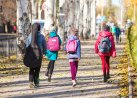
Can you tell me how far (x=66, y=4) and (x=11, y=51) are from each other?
29.4 feet

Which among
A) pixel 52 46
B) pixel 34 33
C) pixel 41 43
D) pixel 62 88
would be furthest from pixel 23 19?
pixel 62 88

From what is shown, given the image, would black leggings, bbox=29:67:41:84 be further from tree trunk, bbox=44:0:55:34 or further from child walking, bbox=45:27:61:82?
tree trunk, bbox=44:0:55:34

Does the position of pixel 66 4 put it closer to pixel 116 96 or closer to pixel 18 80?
pixel 18 80

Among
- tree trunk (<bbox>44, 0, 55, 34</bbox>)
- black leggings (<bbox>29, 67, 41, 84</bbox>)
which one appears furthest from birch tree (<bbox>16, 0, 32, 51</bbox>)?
black leggings (<bbox>29, 67, 41, 84</bbox>)

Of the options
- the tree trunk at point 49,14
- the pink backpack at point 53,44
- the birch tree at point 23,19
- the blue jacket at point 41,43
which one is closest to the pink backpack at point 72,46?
the blue jacket at point 41,43

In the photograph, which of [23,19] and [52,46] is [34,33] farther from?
[23,19]

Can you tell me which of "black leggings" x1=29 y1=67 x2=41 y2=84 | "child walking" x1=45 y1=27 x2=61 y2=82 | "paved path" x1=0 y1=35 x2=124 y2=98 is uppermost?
"child walking" x1=45 y1=27 x2=61 y2=82

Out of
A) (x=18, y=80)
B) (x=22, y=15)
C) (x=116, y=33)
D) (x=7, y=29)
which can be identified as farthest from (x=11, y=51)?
(x=7, y=29)

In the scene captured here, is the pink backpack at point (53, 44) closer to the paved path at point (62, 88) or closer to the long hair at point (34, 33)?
the paved path at point (62, 88)

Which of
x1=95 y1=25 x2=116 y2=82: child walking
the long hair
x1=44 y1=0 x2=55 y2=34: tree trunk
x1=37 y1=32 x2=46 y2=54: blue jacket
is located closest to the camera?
the long hair

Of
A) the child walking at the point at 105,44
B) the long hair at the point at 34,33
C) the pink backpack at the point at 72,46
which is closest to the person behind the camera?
the long hair at the point at 34,33

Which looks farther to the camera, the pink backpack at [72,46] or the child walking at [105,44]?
the child walking at [105,44]

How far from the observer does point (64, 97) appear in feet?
42.7

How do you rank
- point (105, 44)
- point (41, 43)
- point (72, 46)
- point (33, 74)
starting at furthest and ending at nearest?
point (105, 44), point (72, 46), point (33, 74), point (41, 43)
